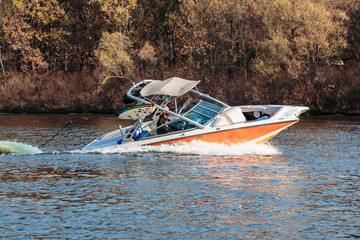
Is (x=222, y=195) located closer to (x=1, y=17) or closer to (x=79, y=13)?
(x=1, y=17)

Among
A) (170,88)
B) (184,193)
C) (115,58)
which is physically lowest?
(184,193)

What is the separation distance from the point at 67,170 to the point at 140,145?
3.86 metres

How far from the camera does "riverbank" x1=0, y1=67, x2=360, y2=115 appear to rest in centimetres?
5081

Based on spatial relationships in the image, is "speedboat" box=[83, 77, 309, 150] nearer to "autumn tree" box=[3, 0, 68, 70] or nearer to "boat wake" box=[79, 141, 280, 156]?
"boat wake" box=[79, 141, 280, 156]

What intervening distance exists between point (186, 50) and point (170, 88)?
128 feet

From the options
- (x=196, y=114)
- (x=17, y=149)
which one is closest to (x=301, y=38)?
(x=196, y=114)

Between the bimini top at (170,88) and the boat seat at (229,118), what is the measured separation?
69.8 inches

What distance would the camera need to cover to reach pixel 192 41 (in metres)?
61.1

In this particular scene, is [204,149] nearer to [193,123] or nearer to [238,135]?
[193,123]

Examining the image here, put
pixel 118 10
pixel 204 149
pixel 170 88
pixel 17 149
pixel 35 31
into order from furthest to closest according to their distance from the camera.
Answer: pixel 35 31, pixel 118 10, pixel 17 149, pixel 170 88, pixel 204 149

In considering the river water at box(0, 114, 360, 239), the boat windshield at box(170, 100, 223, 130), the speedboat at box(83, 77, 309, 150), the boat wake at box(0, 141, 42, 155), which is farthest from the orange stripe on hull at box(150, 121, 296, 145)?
the boat wake at box(0, 141, 42, 155)

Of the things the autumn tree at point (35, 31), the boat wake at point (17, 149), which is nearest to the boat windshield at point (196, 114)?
the boat wake at point (17, 149)

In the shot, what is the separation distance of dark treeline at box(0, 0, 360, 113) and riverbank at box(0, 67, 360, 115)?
113mm

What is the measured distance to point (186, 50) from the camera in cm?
6122
